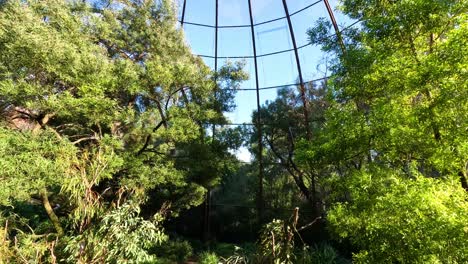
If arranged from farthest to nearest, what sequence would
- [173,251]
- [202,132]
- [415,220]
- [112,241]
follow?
[173,251], [202,132], [112,241], [415,220]

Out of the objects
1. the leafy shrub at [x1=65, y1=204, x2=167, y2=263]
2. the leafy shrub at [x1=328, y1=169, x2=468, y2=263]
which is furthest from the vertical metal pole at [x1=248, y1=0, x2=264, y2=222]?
the leafy shrub at [x1=65, y1=204, x2=167, y2=263]

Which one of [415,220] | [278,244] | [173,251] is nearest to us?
[278,244]

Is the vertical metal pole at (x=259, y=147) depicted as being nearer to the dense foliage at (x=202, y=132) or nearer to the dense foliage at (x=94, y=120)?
the dense foliage at (x=202, y=132)

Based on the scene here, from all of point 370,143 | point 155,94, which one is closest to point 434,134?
point 370,143

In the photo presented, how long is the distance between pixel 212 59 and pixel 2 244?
13.7m

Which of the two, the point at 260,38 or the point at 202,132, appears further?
the point at 260,38

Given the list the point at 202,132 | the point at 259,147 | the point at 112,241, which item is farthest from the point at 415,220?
the point at 259,147

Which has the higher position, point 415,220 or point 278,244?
point 415,220

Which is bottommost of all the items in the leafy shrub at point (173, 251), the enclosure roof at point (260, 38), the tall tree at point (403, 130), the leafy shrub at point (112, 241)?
the leafy shrub at point (173, 251)

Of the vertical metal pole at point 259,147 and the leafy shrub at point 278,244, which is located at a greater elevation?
the vertical metal pole at point 259,147

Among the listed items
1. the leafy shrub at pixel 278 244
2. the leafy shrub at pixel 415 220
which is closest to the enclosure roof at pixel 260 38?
the leafy shrub at pixel 415 220

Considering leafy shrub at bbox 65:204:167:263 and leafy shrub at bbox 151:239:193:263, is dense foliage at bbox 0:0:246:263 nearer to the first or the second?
leafy shrub at bbox 65:204:167:263

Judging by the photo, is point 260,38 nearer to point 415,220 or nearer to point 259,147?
point 259,147

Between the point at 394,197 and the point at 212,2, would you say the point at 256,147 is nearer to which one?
the point at 212,2
